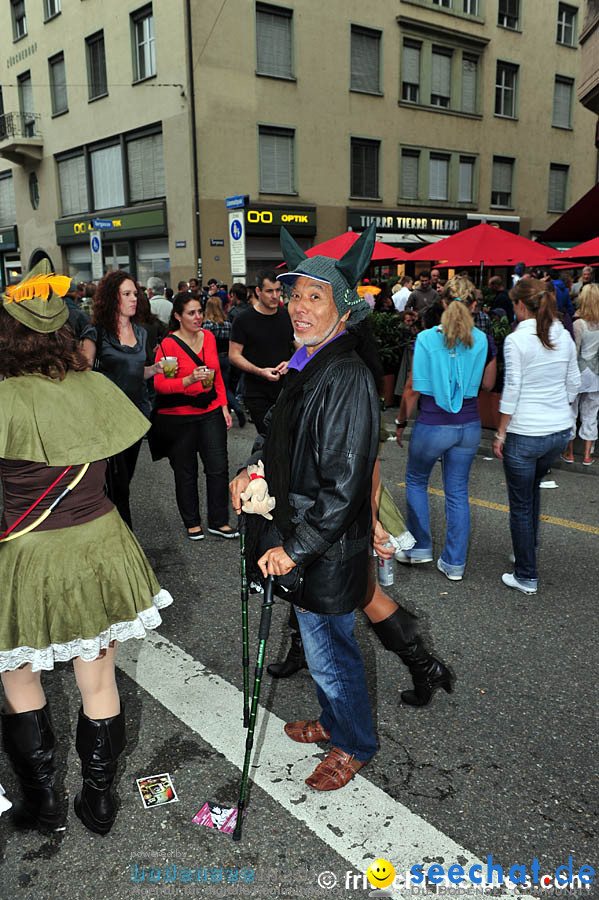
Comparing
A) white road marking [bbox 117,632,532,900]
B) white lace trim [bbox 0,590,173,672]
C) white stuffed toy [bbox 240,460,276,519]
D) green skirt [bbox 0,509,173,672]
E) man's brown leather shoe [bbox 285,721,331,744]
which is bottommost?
white road marking [bbox 117,632,532,900]

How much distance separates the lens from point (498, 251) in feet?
36.9

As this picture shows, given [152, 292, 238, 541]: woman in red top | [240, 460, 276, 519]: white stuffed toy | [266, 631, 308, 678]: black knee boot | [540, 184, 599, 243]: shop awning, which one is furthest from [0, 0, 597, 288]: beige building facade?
[240, 460, 276, 519]: white stuffed toy

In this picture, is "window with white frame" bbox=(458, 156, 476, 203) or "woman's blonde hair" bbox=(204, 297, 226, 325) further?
"window with white frame" bbox=(458, 156, 476, 203)

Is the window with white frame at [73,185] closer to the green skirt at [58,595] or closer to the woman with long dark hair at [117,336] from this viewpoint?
the woman with long dark hair at [117,336]

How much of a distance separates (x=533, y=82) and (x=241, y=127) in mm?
13934

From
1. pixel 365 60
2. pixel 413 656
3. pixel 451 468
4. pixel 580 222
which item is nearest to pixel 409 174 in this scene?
pixel 365 60

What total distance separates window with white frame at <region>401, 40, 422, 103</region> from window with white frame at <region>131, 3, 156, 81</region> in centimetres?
871

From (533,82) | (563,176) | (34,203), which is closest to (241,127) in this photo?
(34,203)

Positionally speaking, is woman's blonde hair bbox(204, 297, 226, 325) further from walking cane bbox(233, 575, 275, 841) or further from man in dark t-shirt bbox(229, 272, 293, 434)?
walking cane bbox(233, 575, 275, 841)

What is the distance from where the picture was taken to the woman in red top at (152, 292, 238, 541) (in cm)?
559

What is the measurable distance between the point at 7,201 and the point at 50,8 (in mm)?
8422

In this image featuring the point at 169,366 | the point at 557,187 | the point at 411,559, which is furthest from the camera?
the point at 557,187

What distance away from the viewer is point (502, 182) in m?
28.7

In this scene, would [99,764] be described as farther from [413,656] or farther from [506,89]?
[506,89]
